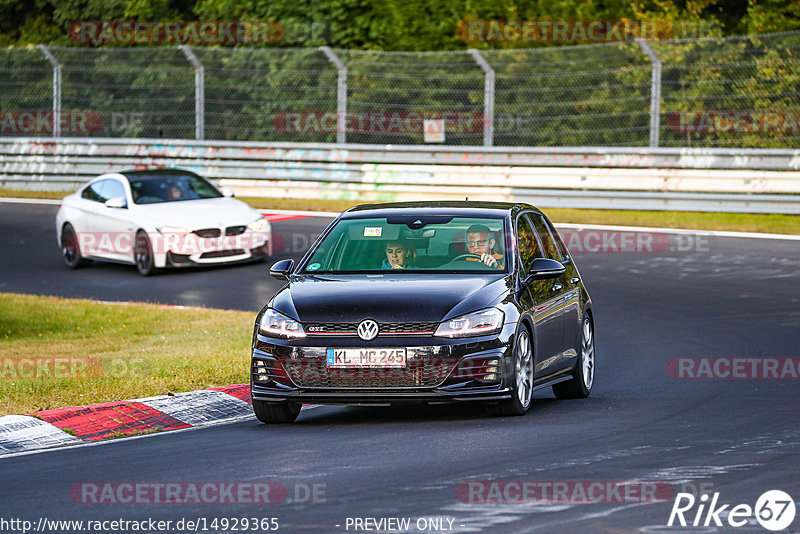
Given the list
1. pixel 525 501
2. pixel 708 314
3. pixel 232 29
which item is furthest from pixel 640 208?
pixel 525 501

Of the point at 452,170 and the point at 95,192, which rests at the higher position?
the point at 452,170

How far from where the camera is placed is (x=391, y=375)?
947 cm

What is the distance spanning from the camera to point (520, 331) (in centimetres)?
993

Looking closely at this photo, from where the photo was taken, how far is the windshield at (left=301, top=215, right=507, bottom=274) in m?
10.6

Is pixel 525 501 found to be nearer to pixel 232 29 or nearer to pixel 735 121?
pixel 735 121

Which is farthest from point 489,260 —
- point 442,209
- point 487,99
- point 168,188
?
point 487,99

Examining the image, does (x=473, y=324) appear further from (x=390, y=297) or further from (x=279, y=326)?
(x=279, y=326)

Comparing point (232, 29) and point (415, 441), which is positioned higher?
point (232, 29)

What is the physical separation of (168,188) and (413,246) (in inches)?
459

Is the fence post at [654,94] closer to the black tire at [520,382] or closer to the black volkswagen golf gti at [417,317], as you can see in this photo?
the black volkswagen golf gti at [417,317]

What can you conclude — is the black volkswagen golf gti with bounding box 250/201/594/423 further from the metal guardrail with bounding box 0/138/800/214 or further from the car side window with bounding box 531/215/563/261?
the metal guardrail with bounding box 0/138/800/214

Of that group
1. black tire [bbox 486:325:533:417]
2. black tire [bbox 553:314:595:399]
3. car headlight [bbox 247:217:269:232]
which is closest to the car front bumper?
black tire [bbox 486:325:533:417]

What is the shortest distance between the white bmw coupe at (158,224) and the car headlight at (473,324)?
11447 millimetres

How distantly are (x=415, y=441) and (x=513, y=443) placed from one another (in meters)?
0.61
